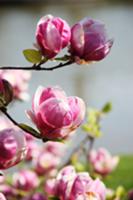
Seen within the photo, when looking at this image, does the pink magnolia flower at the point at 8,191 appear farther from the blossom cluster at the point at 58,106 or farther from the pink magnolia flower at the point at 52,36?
the pink magnolia flower at the point at 52,36

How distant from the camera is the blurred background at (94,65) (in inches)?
155

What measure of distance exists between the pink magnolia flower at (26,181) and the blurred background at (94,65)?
1.20m

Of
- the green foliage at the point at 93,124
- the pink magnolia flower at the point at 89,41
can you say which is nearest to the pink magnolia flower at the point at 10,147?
the pink magnolia flower at the point at 89,41

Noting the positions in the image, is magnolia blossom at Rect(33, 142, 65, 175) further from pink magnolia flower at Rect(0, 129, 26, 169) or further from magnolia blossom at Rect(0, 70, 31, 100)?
pink magnolia flower at Rect(0, 129, 26, 169)

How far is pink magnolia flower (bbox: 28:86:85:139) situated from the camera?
1.98 ft

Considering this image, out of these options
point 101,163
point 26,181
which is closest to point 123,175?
point 101,163

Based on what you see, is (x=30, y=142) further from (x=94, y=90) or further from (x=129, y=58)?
(x=129, y=58)

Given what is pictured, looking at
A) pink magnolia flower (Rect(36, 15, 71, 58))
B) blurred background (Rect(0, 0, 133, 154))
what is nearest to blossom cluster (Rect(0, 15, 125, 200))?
pink magnolia flower (Rect(36, 15, 71, 58))

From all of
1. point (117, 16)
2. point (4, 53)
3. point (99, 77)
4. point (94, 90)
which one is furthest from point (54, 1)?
point (94, 90)

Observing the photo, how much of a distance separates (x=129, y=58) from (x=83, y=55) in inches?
210

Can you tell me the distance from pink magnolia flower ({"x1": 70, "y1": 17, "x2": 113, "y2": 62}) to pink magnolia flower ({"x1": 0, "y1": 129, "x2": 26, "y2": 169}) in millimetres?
103

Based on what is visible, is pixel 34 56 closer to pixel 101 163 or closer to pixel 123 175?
pixel 101 163

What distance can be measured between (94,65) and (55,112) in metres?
5.12

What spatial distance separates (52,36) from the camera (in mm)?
Answer: 630
